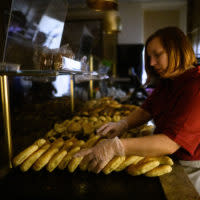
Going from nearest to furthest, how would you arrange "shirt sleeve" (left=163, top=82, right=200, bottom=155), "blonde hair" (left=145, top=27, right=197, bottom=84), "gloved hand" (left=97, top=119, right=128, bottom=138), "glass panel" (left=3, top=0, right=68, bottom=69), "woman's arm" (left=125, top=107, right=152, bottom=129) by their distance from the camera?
1. "shirt sleeve" (left=163, top=82, right=200, bottom=155)
2. "blonde hair" (left=145, top=27, right=197, bottom=84)
3. "glass panel" (left=3, top=0, right=68, bottom=69)
4. "gloved hand" (left=97, top=119, right=128, bottom=138)
5. "woman's arm" (left=125, top=107, right=152, bottom=129)

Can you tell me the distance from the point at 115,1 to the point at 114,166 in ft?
5.91

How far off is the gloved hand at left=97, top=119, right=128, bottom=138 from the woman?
1.28 feet

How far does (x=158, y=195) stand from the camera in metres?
1.02

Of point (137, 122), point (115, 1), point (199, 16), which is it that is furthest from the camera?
point (199, 16)

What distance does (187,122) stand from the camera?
1.14 meters

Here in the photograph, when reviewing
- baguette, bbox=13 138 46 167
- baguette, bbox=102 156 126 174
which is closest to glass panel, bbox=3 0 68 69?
baguette, bbox=13 138 46 167

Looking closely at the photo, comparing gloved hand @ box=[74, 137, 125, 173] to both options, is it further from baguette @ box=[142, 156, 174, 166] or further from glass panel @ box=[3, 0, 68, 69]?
glass panel @ box=[3, 0, 68, 69]

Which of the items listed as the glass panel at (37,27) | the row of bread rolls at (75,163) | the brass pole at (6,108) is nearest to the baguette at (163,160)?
the row of bread rolls at (75,163)

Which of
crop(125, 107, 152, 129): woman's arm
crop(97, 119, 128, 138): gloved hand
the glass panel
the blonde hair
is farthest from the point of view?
crop(125, 107, 152, 129): woman's arm

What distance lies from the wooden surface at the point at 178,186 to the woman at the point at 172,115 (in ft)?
0.42

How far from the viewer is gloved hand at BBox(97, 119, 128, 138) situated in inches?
70.2

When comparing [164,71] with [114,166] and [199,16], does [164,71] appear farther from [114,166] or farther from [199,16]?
[199,16]

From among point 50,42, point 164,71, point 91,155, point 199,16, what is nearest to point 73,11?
point 50,42

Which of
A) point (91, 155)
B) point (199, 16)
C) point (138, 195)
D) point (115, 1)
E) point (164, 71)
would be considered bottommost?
point (138, 195)
